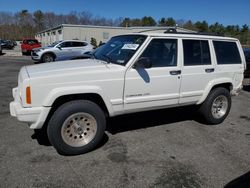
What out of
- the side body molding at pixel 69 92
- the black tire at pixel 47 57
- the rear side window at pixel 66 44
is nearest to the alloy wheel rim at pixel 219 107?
the side body molding at pixel 69 92

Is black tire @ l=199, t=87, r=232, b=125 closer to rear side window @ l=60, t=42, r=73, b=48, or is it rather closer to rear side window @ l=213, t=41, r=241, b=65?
rear side window @ l=213, t=41, r=241, b=65

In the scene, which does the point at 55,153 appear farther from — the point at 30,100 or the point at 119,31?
the point at 119,31

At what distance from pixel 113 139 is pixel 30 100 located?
1740mm

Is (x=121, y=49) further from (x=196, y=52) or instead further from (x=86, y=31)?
(x=86, y=31)

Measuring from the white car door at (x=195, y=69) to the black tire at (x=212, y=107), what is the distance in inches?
13.5

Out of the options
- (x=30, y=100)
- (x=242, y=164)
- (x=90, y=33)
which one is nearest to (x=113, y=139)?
(x=30, y=100)

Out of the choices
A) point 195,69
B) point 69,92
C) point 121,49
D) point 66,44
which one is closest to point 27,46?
point 66,44

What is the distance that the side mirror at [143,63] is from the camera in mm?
3818

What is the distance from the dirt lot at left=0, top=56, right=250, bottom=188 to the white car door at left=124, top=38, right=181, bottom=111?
2.39 ft

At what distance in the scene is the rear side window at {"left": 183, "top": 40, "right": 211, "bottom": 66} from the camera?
452cm

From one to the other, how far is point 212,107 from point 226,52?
→ 127cm

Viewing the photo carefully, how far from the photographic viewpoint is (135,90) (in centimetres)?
394

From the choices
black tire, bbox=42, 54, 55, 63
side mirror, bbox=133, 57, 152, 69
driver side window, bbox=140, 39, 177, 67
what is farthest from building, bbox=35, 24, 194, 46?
side mirror, bbox=133, 57, 152, 69

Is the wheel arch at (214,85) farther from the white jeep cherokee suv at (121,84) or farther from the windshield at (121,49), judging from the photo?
the windshield at (121,49)
